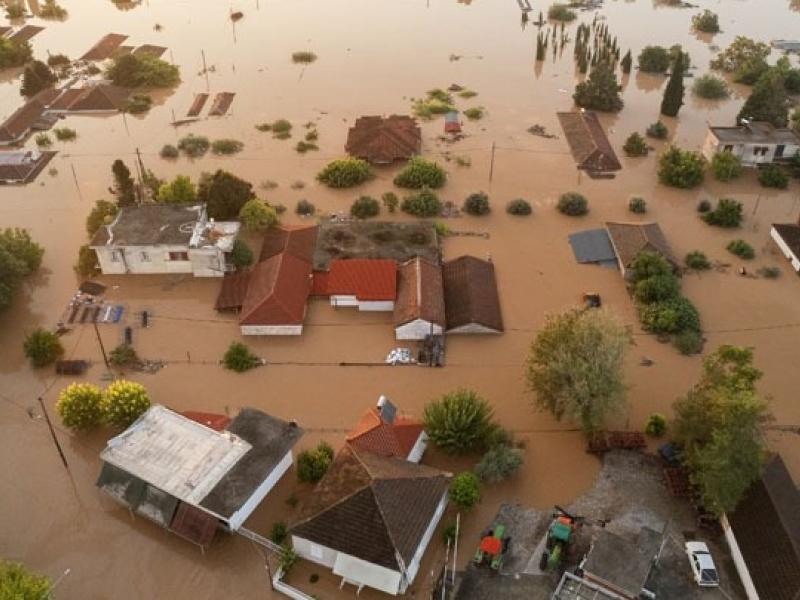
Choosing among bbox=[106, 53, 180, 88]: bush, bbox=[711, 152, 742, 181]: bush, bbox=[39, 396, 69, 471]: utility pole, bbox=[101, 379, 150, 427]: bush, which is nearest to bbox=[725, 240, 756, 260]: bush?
bbox=[711, 152, 742, 181]: bush

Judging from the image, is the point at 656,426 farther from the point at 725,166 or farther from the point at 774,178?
the point at 774,178

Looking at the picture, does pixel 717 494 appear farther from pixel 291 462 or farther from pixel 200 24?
pixel 200 24

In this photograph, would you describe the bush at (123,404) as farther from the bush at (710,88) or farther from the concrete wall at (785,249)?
the bush at (710,88)

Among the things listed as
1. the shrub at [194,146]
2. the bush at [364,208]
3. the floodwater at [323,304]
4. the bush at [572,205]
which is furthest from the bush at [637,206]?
the shrub at [194,146]

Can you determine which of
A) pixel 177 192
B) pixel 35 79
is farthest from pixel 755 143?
pixel 35 79

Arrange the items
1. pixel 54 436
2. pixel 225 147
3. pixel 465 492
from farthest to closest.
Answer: pixel 225 147, pixel 54 436, pixel 465 492

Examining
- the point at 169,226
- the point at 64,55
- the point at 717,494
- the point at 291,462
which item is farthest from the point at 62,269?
the point at 64,55
